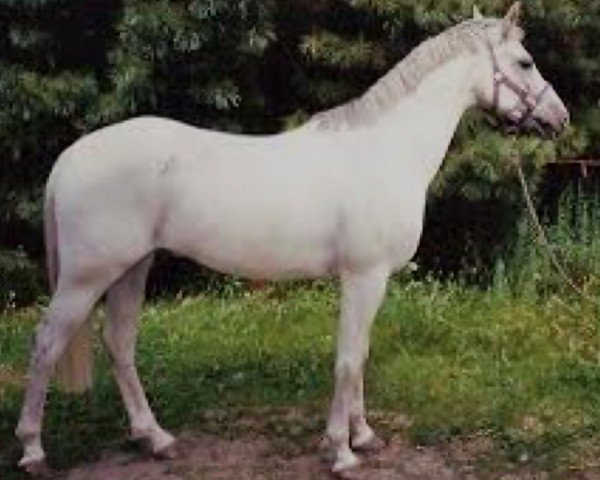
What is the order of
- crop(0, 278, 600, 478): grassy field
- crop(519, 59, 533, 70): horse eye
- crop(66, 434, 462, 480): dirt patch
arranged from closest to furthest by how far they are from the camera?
crop(66, 434, 462, 480): dirt patch, crop(519, 59, 533, 70): horse eye, crop(0, 278, 600, 478): grassy field

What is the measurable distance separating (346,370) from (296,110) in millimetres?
4096

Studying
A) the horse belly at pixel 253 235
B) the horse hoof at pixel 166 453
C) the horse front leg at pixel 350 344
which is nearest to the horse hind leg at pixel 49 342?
the horse belly at pixel 253 235

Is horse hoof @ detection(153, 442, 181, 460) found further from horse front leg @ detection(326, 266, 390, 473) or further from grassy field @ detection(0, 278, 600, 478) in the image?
horse front leg @ detection(326, 266, 390, 473)

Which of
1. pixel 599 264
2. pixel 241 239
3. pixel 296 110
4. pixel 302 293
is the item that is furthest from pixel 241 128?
pixel 241 239

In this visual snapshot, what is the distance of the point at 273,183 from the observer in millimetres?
5871

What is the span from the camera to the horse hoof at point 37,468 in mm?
6082

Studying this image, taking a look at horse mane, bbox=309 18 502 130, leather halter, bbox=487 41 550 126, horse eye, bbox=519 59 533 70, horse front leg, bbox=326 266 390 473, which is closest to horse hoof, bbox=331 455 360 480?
horse front leg, bbox=326 266 390 473

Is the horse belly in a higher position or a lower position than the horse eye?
lower

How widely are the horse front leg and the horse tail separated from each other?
1.11 metres

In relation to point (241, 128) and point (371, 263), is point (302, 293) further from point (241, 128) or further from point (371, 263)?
point (371, 263)

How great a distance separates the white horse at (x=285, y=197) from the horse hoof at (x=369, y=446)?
200 mm

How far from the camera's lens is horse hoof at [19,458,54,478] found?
20.0 ft

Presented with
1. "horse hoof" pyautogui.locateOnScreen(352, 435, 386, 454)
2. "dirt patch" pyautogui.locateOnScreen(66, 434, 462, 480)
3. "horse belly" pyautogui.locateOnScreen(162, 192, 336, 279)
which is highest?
"horse belly" pyautogui.locateOnScreen(162, 192, 336, 279)

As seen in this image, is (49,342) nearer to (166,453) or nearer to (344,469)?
(166,453)
